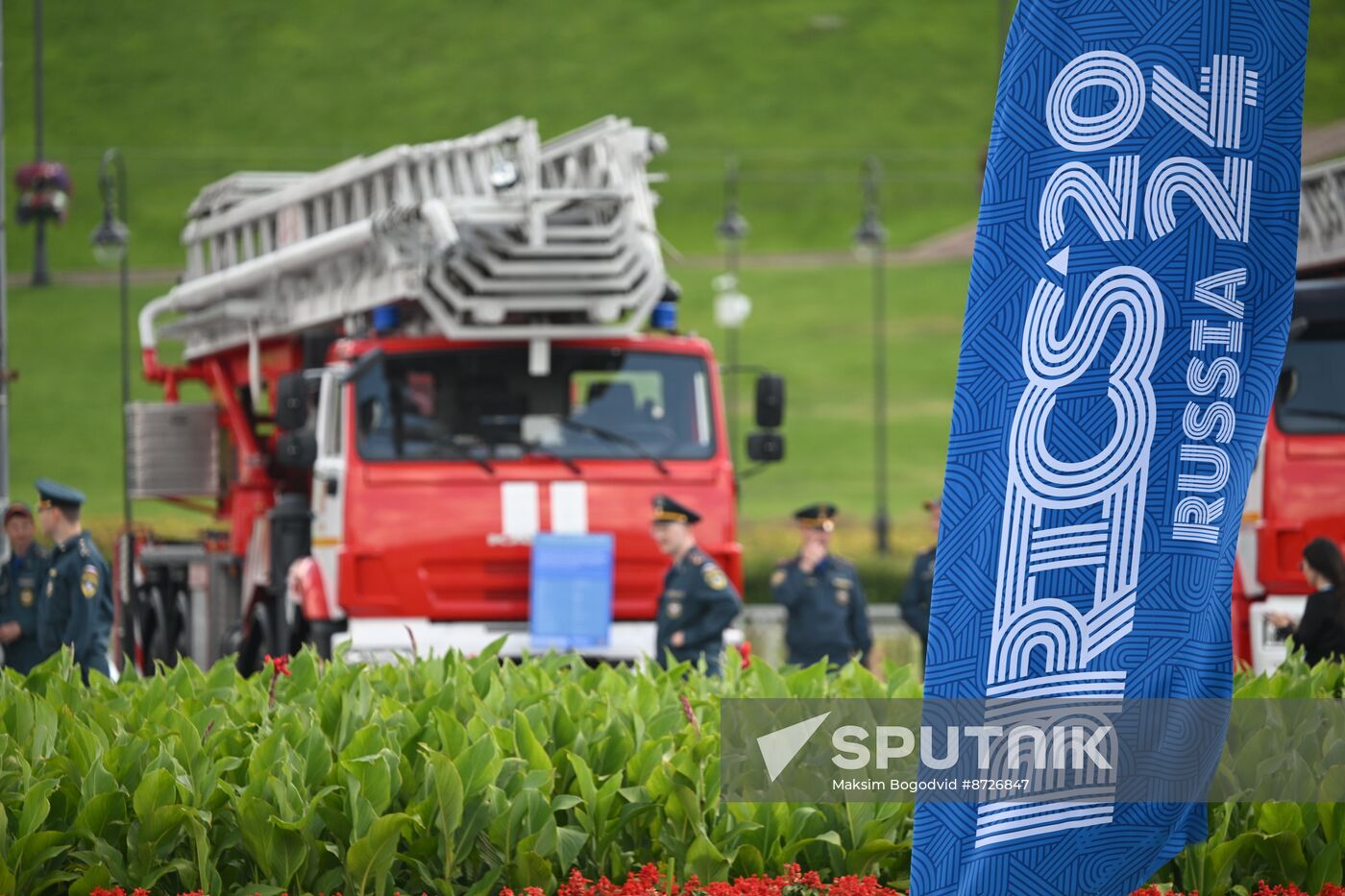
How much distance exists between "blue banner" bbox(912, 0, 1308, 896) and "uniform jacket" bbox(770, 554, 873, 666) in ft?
24.1

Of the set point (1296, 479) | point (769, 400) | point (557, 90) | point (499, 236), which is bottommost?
point (1296, 479)

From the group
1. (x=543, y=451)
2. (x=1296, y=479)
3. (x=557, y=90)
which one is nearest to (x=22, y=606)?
(x=543, y=451)

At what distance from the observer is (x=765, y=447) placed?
38.7 ft

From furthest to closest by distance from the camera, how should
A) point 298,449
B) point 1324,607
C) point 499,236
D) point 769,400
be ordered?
point 769,400
point 298,449
point 499,236
point 1324,607

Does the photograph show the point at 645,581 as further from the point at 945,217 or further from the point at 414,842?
the point at 945,217

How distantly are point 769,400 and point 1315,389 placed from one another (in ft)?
10.8

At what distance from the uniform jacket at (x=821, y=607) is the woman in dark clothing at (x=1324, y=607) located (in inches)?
127

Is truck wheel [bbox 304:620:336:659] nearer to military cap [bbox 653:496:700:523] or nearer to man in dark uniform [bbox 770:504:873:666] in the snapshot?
military cap [bbox 653:496:700:523]

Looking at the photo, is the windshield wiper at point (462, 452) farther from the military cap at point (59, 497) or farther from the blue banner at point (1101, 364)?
the blue banner at point (1101, 364)

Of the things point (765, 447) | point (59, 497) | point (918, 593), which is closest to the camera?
point (59, 497)

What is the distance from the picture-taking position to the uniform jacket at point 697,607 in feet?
31.6

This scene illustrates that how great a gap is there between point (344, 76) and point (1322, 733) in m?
82.3

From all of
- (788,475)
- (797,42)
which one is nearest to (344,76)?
(797,42)

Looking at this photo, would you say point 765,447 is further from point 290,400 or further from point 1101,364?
point 1101,364
